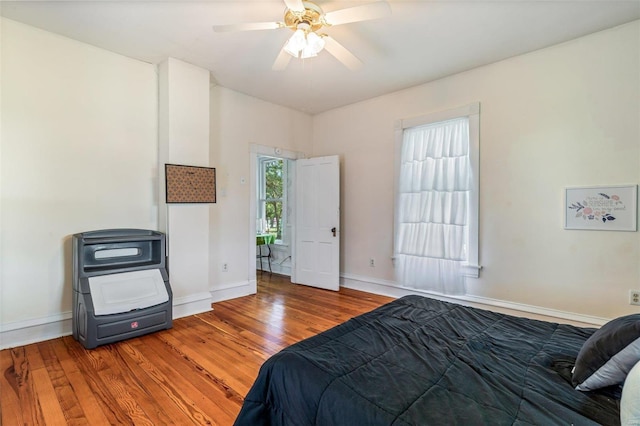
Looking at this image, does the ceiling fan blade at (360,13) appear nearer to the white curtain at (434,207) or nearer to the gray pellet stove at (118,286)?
the white curtain at (434,207)

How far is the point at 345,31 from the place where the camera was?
9.13 feet

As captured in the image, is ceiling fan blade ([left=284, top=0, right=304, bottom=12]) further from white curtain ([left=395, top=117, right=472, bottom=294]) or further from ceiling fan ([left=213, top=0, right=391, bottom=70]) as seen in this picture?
white curtain ([left=395, top=117, right=472, bottom=294])

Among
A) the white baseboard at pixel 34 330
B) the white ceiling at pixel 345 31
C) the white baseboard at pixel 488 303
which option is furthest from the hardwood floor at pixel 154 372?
the white ceiling at pixel 345 31

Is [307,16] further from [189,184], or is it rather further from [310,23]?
[189,184]

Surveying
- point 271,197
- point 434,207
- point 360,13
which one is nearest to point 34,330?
point 360,13

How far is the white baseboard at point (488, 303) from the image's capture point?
2949 millimetres

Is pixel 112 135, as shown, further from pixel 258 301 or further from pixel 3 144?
pixel 258 301

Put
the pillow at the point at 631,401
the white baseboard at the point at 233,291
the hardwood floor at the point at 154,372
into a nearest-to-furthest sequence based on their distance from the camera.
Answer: the pillow at the point at 631,401 < the hardwood floor at the point at 154,372 < the white baseboard at the point at 233,291

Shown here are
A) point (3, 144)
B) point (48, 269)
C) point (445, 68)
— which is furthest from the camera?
point (445, 68)

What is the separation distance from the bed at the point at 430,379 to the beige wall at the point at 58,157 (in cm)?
268

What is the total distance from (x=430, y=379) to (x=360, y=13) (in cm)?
223

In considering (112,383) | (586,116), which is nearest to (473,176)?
(586,116)

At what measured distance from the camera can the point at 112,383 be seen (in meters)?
2.09

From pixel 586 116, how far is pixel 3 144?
17.6 ft
